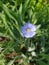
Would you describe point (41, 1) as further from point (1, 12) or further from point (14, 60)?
point (14, 60)

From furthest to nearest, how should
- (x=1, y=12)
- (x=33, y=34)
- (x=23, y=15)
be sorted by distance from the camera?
(x=1, y=12), (x=23, y=15), (x=33, y=34)

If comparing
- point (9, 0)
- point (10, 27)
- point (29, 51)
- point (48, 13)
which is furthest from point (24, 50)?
point (9, 0)

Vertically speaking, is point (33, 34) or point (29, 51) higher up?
point (33, 34)

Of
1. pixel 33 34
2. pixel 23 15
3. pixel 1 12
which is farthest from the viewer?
pixel 1 12

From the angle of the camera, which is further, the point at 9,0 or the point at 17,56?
the point at 9,0

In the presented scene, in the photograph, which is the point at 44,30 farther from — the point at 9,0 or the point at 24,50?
the point at 9,0

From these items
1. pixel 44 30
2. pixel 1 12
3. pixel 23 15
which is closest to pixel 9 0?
pixel 1 12
